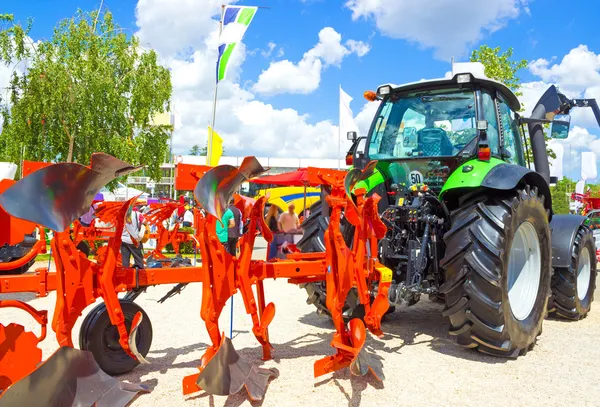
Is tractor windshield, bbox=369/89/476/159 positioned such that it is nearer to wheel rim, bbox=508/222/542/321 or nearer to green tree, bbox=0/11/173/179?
wheel rim, bbox=508/222/542/321

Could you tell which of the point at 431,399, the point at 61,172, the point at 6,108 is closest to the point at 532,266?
the point at 431,399

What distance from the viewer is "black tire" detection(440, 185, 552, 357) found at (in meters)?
3.77

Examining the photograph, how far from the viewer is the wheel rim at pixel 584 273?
5.91 metres

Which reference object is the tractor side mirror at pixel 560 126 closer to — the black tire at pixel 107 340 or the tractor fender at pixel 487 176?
the tractor fender at pixel 487 176

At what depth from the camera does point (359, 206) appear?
11.6ft

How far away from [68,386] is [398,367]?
227 cm

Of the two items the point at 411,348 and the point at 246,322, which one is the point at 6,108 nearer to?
the point at 246,322

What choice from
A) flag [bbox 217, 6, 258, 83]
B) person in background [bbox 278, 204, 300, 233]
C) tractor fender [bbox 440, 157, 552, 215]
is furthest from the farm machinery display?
flag [bbox 217, 6, 258, 83]

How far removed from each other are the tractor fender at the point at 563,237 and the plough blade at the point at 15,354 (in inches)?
192

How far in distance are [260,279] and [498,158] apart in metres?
2.59

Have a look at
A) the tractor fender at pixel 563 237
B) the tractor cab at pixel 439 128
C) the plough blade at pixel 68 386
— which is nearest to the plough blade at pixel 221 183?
the plough blade at pixel 68 386

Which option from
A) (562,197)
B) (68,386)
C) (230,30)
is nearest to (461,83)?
(68,386)

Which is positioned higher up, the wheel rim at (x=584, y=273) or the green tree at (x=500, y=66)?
the green tree at (x=500, y=66)

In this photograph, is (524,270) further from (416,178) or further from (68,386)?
(68,386)
